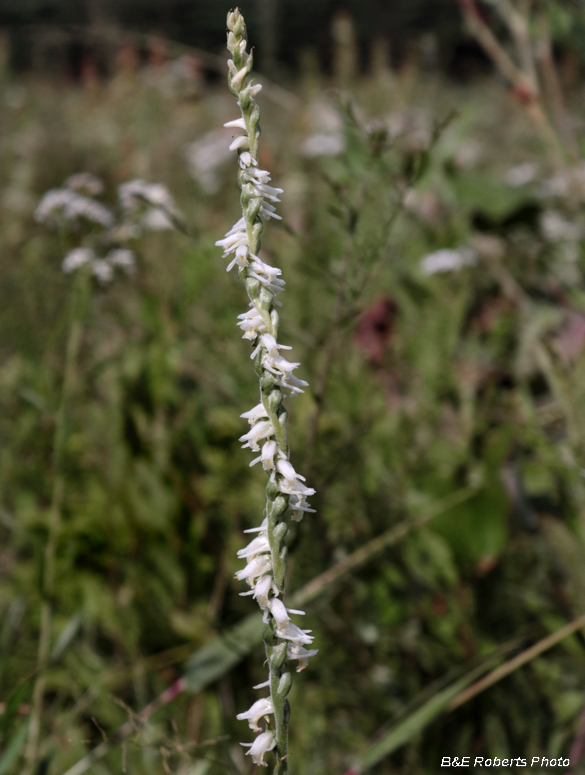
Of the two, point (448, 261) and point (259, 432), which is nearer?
point (259, 432)

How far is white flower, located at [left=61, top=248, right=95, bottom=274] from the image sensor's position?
5.13 ft

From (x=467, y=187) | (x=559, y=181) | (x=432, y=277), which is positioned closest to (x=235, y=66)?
(x=467, y=187)

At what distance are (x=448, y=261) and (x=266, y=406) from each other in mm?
1873

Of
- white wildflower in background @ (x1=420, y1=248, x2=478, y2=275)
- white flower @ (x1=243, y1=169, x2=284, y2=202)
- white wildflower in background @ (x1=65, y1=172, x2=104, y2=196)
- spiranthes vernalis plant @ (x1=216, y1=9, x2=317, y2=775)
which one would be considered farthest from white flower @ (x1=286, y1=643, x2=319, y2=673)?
white wildflower in background @ (x1=420, y1=248, x2=478, y2=275)

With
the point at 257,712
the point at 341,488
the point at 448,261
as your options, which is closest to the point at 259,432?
the point at 257,712

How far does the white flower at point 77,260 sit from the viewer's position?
5.13 ft

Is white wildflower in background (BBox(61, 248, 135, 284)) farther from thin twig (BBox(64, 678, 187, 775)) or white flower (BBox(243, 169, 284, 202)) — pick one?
white flower (BBox(243, 169, 284, 202))

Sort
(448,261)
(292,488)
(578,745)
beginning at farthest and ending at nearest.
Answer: (448,261), (578,745), (292,488)

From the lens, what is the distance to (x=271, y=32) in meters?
3.39

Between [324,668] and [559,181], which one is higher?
[559,181]

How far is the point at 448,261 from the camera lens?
2.29m

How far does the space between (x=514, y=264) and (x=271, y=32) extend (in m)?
1.77

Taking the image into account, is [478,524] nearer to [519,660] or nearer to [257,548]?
[519,660]

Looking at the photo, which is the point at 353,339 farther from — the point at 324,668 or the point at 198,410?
the point at 324,668
